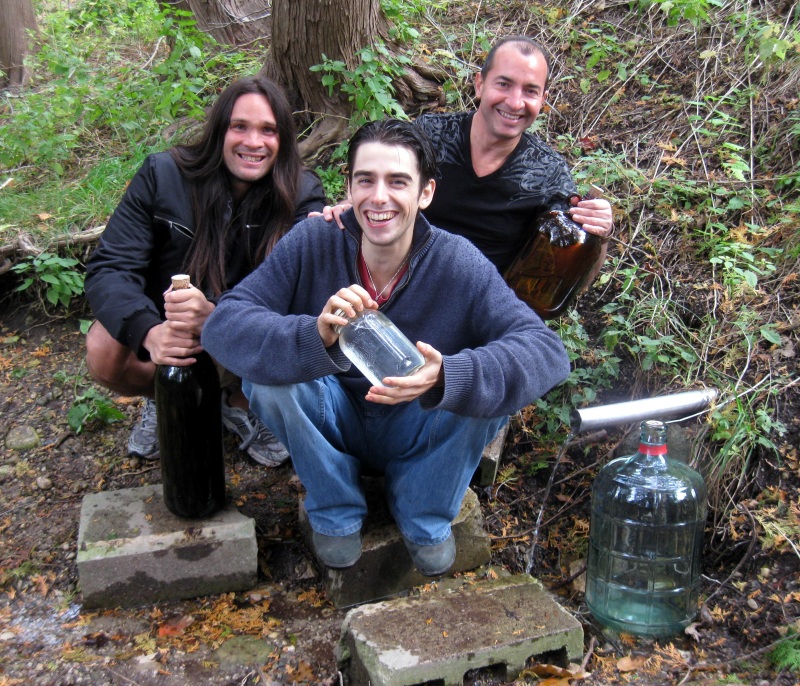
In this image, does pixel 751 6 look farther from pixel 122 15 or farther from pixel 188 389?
pixel 122 15

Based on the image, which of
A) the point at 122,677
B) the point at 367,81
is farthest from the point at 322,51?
the point at 122,677

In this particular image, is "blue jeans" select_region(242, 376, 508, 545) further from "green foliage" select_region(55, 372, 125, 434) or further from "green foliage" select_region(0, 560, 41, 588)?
"green foliage" select_region(55, 372, 125, 434)

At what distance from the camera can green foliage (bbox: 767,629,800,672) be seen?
2.22m

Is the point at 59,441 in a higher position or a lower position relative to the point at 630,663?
higher

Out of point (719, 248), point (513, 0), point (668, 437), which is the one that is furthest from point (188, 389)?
point (513, 0)

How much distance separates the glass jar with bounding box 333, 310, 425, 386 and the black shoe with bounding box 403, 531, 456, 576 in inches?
24.4

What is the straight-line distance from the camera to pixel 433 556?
250 cm

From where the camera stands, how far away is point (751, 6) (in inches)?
188

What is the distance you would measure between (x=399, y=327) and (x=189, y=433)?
838 millimetres

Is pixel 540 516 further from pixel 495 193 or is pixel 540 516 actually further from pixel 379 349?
Result: pixel 495 193

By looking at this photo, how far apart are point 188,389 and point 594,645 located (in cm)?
162

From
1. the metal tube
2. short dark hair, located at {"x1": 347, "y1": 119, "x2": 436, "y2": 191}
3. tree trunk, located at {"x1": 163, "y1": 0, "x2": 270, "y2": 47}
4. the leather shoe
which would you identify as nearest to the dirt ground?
the leather shoe

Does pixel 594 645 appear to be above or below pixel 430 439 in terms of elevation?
below

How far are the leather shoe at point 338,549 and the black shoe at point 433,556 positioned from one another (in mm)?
177
